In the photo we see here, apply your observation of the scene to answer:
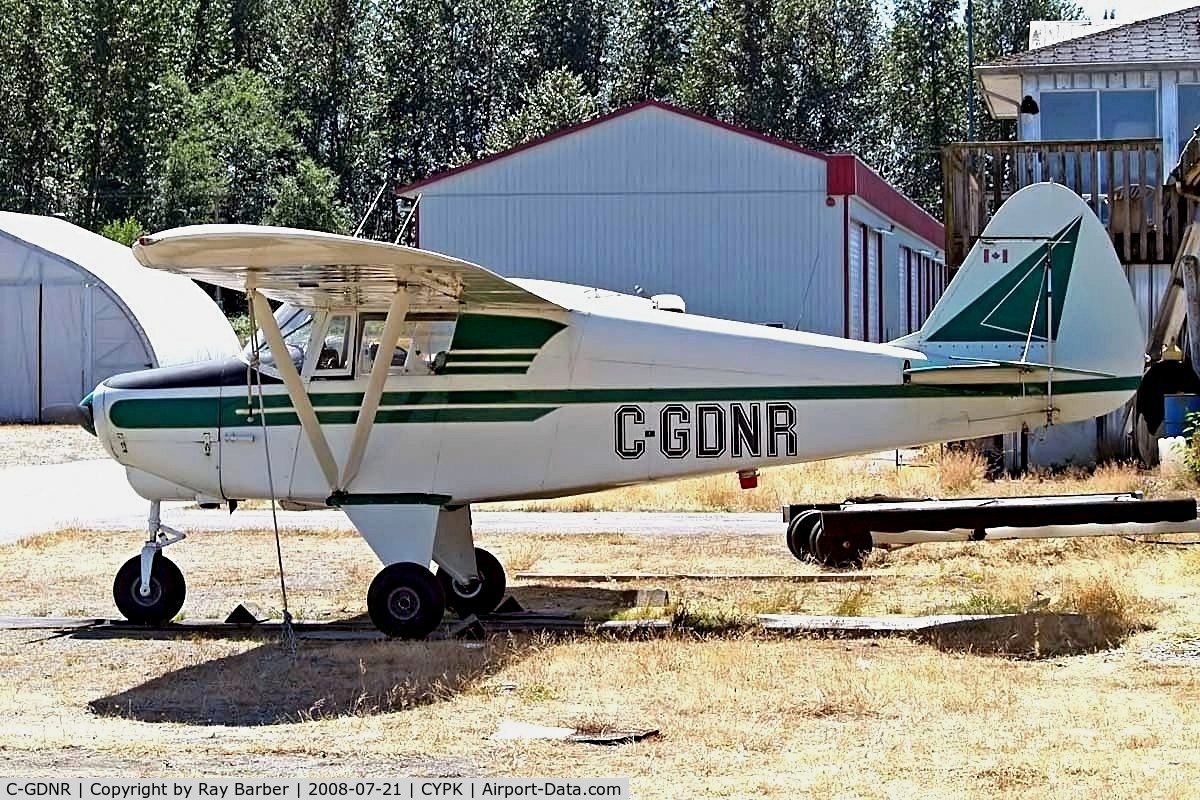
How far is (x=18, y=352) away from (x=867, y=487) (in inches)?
962

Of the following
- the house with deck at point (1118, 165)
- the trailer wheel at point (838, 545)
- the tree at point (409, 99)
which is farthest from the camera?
the tree at point (409, 99)

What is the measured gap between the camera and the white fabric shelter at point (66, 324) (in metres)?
37.4

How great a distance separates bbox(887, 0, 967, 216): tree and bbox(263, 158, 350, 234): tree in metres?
24.7

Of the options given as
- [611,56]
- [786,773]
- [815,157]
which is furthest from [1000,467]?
[611,56]

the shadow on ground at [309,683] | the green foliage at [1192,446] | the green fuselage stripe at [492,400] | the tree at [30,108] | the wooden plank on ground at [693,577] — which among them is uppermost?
the tree at [30,108]

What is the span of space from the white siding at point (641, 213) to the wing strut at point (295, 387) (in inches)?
921

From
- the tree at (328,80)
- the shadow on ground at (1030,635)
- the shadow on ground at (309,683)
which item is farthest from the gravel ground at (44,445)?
the tree at (328,80)

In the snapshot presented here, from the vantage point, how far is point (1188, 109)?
25.5 m

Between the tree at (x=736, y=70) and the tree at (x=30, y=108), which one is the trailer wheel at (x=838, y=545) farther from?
the tree at (x=736, y=70)

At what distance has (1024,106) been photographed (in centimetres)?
2584

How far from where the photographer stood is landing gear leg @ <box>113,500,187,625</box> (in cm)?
1201

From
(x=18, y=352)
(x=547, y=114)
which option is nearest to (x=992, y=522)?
(x=18, y=352)

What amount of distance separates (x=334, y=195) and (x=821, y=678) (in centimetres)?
6296

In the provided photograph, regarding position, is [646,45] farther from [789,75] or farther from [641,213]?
[641,213]
